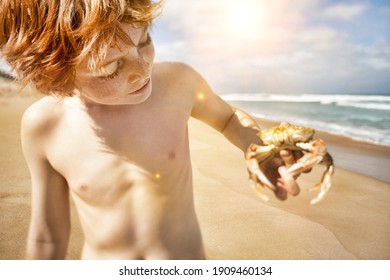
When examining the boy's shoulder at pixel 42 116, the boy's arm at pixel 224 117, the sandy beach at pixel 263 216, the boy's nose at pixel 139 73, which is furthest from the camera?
the sandy beach at pixel 263 216

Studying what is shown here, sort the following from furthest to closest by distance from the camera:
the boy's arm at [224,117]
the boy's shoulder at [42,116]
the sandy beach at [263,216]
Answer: the sandy beach at [263,216], the boy's arm at [224,117], the boy's shoulder at [42,116]

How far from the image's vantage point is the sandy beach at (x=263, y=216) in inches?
78.4

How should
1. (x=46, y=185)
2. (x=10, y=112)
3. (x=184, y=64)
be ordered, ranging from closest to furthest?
(x=46, y=185) < (x=184, y=64) < (x=10, y=112)

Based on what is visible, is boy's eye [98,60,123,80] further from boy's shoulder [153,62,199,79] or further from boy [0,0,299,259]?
boy's shoulder [153,62,199,79]

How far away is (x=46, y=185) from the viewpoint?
1.11 m

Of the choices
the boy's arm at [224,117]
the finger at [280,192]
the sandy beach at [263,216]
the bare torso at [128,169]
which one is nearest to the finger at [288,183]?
the finger at [280,192]

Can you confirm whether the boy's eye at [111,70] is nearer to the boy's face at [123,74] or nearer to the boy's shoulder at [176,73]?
the boy's face at [123,74]

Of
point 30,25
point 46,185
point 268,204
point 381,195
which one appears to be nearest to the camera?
point 30,25

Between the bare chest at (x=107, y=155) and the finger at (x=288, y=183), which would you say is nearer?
the finger at (x=288, y=183)

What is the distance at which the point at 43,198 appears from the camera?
1116 millimetres

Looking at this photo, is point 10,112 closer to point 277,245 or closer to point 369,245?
point 277,245
